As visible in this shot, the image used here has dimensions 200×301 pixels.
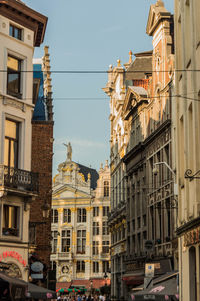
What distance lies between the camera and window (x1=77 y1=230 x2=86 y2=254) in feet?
311

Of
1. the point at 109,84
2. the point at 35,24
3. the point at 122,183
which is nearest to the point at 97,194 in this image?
the point at 109,84

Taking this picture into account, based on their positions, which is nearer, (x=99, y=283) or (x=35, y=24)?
(x=35, y=24)

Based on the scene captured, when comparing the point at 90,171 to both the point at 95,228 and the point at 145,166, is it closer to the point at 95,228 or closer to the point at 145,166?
the point at 95,228

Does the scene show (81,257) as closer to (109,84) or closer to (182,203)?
(109,84)

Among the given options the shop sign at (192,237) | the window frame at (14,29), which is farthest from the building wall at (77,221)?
the shop sign at (192,237)

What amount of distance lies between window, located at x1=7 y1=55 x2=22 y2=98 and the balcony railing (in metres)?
4.00

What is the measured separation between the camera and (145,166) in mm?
48438

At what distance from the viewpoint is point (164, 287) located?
2338cm

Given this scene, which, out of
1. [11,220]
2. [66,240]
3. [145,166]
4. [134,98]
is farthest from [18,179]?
[66,240]

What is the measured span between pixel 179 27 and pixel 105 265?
255 feet

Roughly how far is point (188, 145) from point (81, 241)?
80492 mm

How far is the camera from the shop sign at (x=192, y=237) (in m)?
14.7

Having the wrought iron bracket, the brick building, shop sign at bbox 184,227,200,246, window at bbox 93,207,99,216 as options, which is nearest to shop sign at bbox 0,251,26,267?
the brick building

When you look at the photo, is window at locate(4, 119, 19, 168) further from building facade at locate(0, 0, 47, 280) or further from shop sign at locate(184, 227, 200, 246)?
shop sign at locate(184, 227, 200, 246)
